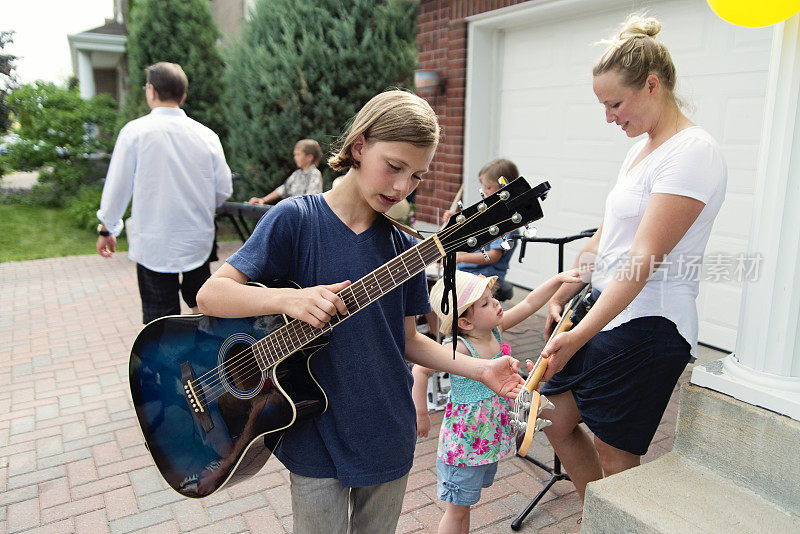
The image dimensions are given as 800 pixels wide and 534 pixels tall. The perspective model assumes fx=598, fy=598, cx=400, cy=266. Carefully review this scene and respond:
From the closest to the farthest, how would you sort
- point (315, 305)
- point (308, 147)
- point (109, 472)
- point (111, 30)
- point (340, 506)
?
point (315, 305)
point (340, 506)
point (109, 472)
point (308, 147)
point (111, 30)

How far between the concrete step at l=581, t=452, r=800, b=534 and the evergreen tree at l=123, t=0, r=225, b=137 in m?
10.7

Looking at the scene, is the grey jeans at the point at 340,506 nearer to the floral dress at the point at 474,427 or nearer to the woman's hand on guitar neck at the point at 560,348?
the floral dress at the point at 474,427

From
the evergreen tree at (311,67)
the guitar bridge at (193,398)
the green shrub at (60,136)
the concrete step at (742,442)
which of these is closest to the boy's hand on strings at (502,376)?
the concrete step at (742,442)

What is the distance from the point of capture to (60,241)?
33.6ft

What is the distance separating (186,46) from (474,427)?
10787mm

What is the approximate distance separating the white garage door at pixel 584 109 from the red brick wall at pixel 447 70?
17 centimetres

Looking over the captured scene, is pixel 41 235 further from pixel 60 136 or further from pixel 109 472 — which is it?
pixel 109 472

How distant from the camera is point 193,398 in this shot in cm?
202

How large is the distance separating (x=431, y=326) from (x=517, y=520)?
5.22 ft

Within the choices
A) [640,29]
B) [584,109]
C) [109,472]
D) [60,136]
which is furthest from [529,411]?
[60,136]

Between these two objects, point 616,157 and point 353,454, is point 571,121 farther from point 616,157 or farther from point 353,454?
point 353,454

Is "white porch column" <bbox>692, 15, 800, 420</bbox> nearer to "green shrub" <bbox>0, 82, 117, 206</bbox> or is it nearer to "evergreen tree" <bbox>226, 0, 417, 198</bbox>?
"evergreen tree" <bbox>226, 0, 417, 198</bbox>

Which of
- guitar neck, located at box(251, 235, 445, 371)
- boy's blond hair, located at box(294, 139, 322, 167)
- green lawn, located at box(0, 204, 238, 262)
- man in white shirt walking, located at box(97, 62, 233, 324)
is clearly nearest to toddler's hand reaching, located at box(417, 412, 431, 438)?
guitar neck, located at box(251, 235, 445, 371)

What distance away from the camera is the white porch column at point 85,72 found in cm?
1843
